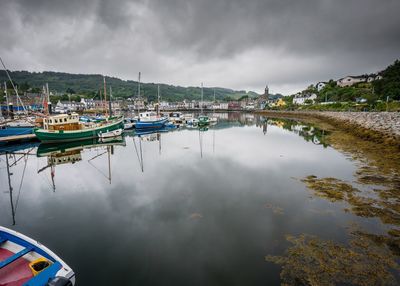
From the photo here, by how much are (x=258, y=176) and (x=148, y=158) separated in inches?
451

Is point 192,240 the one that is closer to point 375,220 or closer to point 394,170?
point 375,220

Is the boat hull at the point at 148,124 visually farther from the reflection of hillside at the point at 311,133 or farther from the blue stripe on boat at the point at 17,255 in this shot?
the blue stripe on boat at the point at 17,255

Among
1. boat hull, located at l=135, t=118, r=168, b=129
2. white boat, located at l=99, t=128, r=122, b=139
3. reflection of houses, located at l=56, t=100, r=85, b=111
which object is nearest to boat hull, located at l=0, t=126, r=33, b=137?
white boat, located at l=99, t=128, r=122, b=139

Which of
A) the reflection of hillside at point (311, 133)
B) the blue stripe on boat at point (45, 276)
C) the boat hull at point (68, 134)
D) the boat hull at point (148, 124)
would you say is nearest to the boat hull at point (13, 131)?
the boat hull at point (68, 134)

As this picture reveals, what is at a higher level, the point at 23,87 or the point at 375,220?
the point at 23,87

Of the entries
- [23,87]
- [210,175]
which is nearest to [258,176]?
[210,175]

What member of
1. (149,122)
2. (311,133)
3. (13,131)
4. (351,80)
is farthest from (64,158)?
(351,80)

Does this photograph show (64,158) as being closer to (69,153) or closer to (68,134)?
(69,153)

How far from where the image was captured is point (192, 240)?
7445 millimetres

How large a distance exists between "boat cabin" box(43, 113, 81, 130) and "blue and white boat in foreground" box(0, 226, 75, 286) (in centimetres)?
2781

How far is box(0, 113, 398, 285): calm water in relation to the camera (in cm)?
618

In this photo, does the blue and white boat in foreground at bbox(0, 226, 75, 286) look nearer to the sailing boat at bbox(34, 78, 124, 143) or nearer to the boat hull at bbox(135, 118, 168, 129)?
the sailing boat at bbox(34, 78, 124, 143)

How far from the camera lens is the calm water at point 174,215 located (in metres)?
6.18

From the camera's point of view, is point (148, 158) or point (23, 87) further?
point (23, 87)
